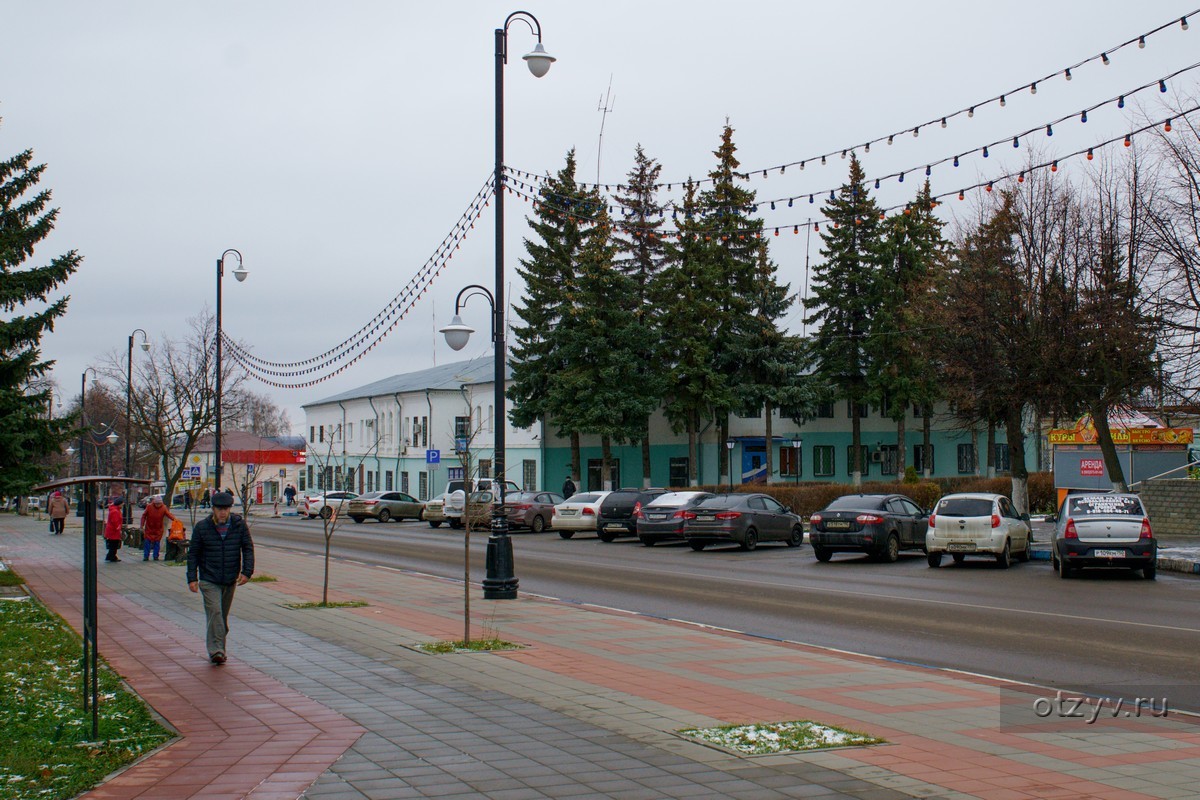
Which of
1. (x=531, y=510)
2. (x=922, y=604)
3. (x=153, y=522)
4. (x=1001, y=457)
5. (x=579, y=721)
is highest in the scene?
(x=1001, y=457)

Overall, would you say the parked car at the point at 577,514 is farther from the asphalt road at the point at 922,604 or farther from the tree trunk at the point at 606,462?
the tree trunk at the point at 606,462

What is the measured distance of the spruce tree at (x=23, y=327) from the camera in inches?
854

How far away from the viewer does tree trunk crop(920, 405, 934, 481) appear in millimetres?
63906

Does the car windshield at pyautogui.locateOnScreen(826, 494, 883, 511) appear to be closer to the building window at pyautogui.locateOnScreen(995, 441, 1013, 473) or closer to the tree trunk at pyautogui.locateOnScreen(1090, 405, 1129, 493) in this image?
the tree trunk at pyautogui.locateOnScreen(1090, 405, 1129, 493)

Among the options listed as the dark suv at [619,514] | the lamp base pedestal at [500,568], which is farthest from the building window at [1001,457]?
the lamp base pedestal at [500,568]

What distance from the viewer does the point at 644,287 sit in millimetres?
55781

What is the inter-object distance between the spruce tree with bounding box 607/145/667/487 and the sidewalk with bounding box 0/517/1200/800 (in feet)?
128

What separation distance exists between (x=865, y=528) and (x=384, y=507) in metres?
31.9

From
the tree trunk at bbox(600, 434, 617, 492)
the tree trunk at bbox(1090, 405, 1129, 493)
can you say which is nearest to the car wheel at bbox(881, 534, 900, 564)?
the tree trunk at bbox(1090, 405, 1129, 493)

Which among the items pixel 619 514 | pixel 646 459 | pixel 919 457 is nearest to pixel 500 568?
pixel 619 514

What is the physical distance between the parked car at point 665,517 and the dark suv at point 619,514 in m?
1.92

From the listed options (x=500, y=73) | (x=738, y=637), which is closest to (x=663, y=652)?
(x=738, y=637)

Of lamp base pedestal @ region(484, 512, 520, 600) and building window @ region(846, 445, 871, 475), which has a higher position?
building window @ region(846, 445, 871, 475)

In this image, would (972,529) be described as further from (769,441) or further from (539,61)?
(769,441)
